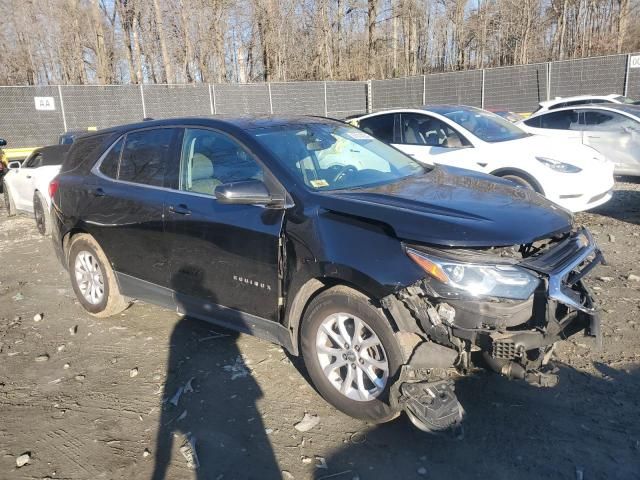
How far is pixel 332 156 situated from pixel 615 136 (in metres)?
8.25

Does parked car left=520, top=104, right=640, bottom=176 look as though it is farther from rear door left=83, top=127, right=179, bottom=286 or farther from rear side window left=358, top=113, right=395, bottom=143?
rear door left=83, top=127, right=179, bottom=286

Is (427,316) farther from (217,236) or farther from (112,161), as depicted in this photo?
(112,161)

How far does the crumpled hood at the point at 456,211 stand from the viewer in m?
2.95

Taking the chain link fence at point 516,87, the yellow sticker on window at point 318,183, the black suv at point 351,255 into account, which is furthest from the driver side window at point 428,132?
the chain link fence at point 516,87

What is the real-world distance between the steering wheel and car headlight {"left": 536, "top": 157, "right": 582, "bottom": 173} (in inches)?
161

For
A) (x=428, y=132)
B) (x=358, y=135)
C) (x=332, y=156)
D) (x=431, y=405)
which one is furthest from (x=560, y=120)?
(x=431, y=405)

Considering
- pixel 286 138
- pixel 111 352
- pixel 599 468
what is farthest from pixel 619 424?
pixel 111 352

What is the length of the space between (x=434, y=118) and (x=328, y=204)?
5.31 m

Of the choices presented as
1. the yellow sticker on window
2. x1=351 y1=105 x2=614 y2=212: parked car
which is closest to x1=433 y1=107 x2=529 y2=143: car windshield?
x1=351 y1=105 x2=614 y2=212: parked car

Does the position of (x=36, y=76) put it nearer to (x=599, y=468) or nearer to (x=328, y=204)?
(x=328, y=204)

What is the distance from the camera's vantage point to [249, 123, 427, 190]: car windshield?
12.2ft

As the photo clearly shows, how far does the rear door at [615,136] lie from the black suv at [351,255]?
705 cm

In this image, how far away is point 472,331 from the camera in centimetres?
289

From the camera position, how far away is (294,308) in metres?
3.46
